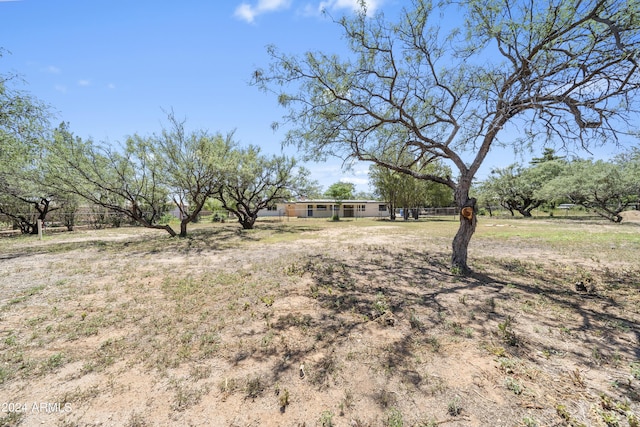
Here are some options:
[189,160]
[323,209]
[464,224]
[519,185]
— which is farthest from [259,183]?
[519,185]

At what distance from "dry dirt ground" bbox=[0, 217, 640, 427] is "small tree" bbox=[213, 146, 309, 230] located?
10.6m

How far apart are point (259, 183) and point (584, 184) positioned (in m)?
25.4

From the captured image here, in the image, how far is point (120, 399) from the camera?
2.12m

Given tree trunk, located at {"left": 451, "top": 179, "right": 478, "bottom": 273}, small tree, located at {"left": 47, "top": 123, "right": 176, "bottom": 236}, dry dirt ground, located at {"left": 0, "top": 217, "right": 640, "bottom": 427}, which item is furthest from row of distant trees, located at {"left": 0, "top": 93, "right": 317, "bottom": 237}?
tree trunk, located at {"left": 451, "top": 179, "right": 478, "bottom": 273}

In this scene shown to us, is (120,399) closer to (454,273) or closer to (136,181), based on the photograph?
(454,273)

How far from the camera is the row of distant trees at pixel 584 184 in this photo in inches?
754

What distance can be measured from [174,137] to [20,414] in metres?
11.4

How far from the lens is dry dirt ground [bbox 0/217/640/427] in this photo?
6.55 feet

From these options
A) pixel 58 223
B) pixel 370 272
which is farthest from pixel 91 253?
pixel 58 223

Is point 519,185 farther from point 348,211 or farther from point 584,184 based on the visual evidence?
point 348,211

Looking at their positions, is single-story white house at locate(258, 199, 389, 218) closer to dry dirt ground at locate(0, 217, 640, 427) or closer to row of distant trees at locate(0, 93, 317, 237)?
row of distant trees at locate(0, 93, 317, 237)

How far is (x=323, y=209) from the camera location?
39.6 meters

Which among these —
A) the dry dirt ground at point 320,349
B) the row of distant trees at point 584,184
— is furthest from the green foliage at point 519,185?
the dry dirt ground at point 320,349

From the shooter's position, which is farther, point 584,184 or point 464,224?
point 584,184
